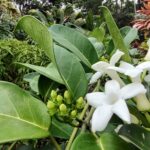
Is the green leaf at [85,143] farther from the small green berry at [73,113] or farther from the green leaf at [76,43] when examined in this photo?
the green leaf at [76,43]

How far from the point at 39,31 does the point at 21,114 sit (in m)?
0.12

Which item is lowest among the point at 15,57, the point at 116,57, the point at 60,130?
the point at 15,57

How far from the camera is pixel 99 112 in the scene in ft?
1.79

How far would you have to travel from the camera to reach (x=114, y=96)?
1.88 feet

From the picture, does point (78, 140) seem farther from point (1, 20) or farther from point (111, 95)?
point (1, 20)

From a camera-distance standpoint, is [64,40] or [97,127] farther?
[64,40]

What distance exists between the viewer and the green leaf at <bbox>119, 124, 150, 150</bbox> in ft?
1.84

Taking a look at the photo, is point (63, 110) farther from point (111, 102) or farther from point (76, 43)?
point (76, 43)

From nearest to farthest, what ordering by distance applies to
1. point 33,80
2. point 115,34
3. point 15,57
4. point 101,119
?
point 101,119 < point 115,34 < point 33,80 < point 15,57

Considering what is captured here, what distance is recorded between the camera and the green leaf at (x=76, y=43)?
27.4 inches

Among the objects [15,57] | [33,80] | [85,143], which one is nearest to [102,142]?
[85,143]

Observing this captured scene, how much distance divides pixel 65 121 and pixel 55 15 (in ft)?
17.8

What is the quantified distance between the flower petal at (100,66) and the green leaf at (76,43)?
11cm

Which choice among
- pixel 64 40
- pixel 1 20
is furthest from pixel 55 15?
pixel 64 40
